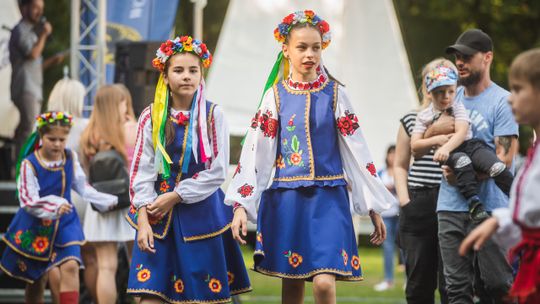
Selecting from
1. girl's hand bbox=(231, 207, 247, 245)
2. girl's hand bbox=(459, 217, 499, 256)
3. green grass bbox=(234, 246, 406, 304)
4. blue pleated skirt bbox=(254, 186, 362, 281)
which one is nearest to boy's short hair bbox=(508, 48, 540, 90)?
girl's hand bbox=(459, 217, 499, 256)

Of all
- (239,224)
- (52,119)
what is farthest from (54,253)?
(239,224)

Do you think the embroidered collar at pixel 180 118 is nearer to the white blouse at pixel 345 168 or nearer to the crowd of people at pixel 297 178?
the crowd of people at pixel 297 178

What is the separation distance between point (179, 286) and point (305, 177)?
95 centimetres

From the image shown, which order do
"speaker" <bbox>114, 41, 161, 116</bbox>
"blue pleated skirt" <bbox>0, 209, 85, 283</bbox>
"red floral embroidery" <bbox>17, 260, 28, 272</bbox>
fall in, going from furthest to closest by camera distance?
1. "speaker" <bbox>114, 41, 161, 116</bbox>
2. "red floral embroidery" <bbox>17, 260, 28, 272</bbox>
3. "blue pleated skirt" <bbox>0, 209, 85, 283</bbox>

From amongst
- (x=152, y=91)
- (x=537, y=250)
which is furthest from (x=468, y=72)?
(x=152, y=91)

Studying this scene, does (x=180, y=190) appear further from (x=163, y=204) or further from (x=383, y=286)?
(x=383, y=286)

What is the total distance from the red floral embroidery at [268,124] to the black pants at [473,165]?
102cm

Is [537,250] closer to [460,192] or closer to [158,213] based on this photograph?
[460,192]

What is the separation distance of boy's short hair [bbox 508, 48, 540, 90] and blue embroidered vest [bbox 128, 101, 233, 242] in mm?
2284

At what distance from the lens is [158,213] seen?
18.6 feet

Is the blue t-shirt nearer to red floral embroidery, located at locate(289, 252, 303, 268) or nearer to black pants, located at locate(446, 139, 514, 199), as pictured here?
black pants, located at locate(446, 139, 514, 199)

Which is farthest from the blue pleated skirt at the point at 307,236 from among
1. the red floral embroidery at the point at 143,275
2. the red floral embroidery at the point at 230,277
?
the red floral embroidery at the point at 143,275

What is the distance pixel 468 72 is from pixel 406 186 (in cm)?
98

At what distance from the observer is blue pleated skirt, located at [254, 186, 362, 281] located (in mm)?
5574
